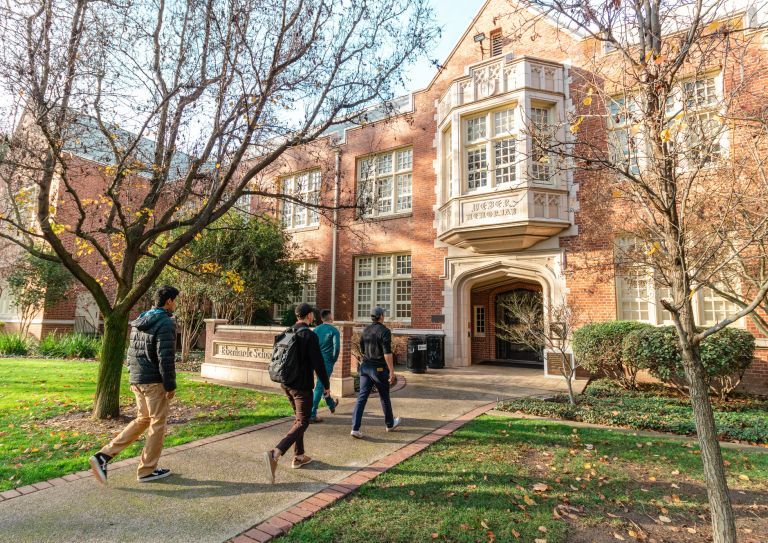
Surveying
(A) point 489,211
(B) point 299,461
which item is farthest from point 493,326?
(B) point 299,461

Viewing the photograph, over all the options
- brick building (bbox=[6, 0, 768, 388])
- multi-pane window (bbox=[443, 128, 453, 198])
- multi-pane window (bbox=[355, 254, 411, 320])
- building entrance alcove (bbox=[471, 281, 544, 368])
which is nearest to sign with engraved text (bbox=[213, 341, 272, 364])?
brick building (bbox=[6, 0, 768, 388])

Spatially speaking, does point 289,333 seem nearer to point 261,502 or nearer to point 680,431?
point 261,502

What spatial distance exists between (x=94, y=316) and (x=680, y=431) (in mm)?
22610

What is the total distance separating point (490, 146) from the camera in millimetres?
12508

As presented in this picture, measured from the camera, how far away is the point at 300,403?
14.7ft

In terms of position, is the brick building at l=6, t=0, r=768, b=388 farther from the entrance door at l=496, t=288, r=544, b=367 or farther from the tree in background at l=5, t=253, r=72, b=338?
the tree in background at l=5, t=253, r=72, b=338

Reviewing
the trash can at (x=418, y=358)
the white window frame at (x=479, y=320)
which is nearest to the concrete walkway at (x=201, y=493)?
the trash can at (x=418, y=358)

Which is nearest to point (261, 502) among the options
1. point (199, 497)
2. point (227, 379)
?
point (199, 497)

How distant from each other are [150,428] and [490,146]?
11255 millimetres

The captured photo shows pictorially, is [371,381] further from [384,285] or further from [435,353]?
[384,285]

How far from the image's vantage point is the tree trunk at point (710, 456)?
276cm

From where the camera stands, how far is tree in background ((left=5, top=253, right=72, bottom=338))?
16.8 meters

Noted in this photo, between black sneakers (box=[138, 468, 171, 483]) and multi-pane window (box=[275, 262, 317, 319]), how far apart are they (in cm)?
1269

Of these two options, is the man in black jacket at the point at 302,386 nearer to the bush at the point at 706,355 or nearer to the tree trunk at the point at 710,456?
the tree trunk at the point at 710,456
